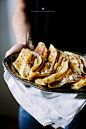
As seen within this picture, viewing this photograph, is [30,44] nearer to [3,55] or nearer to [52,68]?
[3,55]

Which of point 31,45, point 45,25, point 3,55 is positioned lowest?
point 3,55

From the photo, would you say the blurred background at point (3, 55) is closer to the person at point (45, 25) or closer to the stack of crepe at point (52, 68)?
the person at point (45, 25)

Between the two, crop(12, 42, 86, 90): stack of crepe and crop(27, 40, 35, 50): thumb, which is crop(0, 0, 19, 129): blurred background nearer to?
crop(27, 40, 35, 50): thumb

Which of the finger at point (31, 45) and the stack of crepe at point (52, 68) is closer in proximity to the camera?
the stack of crepe at point (52, 68)

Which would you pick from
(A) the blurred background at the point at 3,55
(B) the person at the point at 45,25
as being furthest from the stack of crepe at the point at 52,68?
→ (A) the blurred background at the point at 3,55

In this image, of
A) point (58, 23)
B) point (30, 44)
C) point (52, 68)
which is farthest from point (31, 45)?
point (52, 68)
